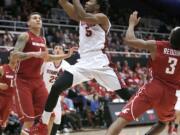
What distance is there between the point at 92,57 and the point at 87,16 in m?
0.72

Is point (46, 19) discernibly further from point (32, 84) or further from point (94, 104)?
point (32, 84)

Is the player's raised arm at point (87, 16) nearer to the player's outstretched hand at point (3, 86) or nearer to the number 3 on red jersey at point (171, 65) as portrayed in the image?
the number 3 on red jersey at point (171, 65)

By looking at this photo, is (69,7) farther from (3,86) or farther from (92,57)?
(3,86)

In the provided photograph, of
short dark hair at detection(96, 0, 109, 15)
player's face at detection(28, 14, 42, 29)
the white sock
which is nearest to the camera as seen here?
the white sock

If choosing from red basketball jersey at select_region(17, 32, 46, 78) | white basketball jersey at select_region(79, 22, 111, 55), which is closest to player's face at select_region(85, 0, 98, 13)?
white basketball jersey at select_region(79, 22, 111, 55)

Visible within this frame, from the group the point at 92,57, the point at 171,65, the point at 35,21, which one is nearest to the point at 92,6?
the point at 92,57

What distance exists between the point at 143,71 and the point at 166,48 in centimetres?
1177

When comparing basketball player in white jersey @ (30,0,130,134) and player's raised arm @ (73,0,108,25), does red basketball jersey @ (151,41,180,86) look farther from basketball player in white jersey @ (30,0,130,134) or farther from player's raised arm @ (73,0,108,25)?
player's raised arm @ (73,0,108,25)

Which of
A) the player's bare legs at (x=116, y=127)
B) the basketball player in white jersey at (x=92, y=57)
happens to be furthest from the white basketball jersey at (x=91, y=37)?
the player's bare legs at (x=116, y=127)

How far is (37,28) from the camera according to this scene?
7648 mm

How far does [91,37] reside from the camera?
288 inches

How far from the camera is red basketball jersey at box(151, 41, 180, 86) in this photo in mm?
6410

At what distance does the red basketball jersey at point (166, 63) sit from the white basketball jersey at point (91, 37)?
1.16 meters

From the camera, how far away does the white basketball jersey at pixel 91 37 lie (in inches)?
287
